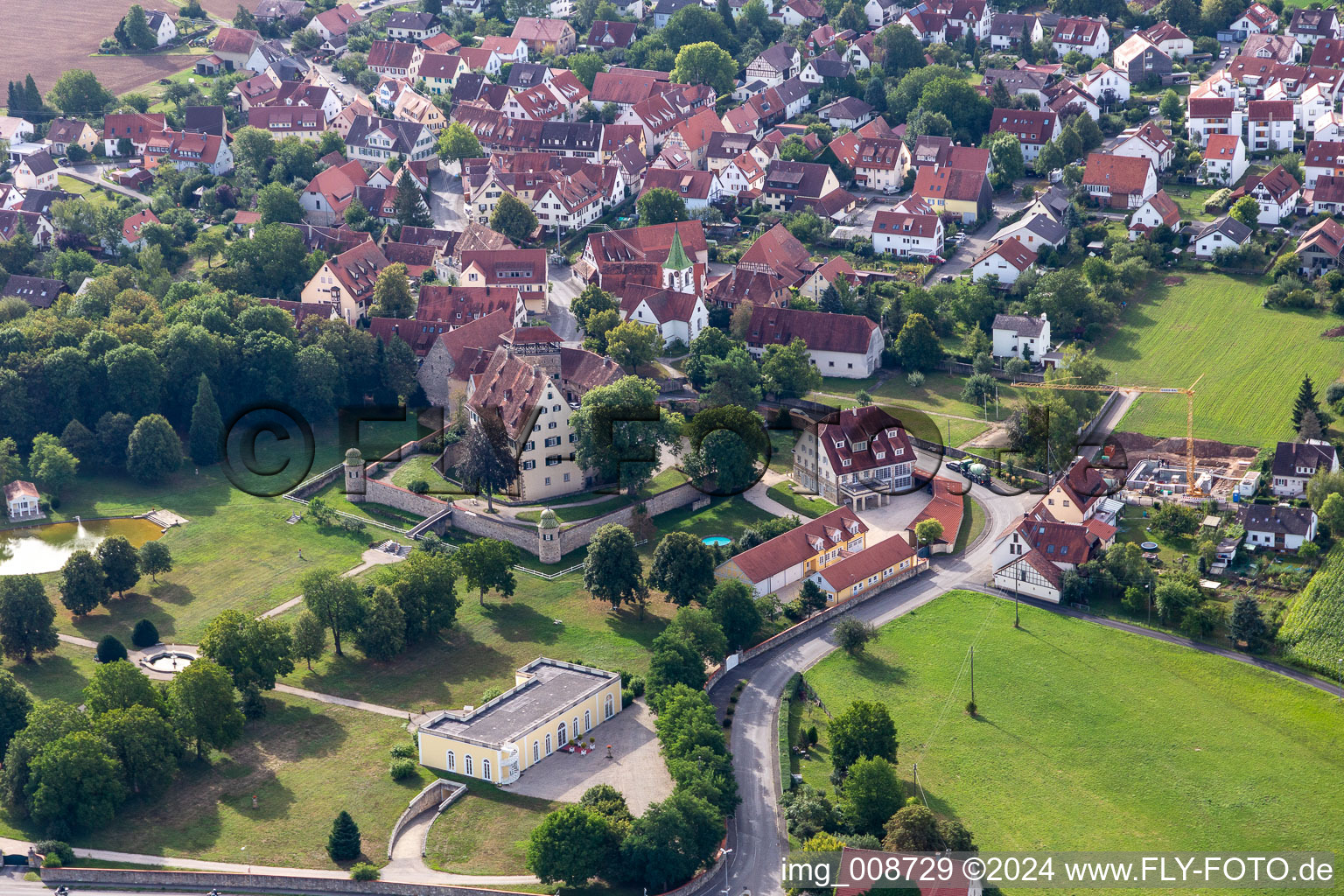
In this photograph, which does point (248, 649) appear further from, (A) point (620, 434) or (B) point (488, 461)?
(A) point (620, 434)

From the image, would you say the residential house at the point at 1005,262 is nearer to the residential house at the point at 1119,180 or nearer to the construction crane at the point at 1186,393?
the construction crane at the point at 1186,393

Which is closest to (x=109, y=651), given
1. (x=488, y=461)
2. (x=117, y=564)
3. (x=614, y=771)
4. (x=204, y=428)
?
(x=117, y=564)

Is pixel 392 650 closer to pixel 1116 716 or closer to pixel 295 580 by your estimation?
pixel 295 580

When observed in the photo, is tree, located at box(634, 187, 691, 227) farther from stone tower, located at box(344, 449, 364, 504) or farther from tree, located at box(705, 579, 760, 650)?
tree, located at box(705, 579, 760, 650)

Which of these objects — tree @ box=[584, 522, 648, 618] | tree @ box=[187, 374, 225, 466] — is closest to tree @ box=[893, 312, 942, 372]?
tree @ box=[584, 522, 648, 618]

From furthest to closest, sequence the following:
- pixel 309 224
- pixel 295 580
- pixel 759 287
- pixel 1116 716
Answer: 1. pixel 309 224
2. pixel 759 287
3. pixel 295 580
4. pixel 1116 716

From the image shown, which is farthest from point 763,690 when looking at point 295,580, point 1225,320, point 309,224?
A: point 309,224

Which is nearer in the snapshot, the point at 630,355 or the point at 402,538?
the point at 402,538
